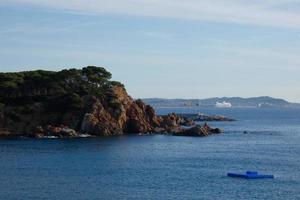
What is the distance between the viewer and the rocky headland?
14538 centimetres

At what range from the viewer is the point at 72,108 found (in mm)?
148000

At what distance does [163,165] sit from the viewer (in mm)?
98375

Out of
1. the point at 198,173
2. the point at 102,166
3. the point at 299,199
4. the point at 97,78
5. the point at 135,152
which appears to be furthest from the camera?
the point at 97,78

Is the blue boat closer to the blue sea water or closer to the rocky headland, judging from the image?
the blue sea water

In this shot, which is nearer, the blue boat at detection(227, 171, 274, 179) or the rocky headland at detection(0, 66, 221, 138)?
the blue boat at detection(227, 171, 274, 179)

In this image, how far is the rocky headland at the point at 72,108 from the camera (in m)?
145

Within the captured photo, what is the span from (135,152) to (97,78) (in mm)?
47982

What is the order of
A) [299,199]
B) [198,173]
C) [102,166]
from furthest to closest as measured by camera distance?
[102,166] < [198,173] < [299,199]

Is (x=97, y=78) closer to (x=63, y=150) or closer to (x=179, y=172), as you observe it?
(x=63, y=150)

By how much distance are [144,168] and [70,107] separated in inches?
2237

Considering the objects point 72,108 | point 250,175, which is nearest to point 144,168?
point 250,175

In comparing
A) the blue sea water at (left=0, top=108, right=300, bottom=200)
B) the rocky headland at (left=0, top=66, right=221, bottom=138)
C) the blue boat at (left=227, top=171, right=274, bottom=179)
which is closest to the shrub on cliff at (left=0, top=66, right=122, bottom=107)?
the rocky headland at (left=0, top=66, right=221, bottom=138)

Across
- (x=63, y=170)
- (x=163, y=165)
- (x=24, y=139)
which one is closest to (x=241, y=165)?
(x=163, y=165)

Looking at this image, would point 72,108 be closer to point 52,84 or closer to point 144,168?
point 52,84
